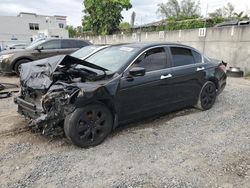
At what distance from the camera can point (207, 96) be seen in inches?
203

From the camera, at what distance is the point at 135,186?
8.57 ft

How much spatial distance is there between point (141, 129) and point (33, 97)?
6.10 feet

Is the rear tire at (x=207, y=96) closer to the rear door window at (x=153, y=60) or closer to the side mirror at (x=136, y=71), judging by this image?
the rear door window at (x=153, y=60)

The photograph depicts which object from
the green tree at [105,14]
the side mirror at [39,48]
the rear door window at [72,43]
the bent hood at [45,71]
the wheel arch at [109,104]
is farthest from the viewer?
the green tree at [105,14]

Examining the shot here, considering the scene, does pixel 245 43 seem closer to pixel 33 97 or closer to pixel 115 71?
pixel 115 71

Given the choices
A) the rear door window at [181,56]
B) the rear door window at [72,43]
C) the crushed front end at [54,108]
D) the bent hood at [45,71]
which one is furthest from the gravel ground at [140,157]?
the rear door window at [72,43]

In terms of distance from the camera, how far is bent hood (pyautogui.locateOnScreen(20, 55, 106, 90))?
3.52 meters

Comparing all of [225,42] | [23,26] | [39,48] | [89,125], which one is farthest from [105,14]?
[89,125]

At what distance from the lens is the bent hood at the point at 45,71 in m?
3.52

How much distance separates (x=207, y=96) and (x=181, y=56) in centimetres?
114

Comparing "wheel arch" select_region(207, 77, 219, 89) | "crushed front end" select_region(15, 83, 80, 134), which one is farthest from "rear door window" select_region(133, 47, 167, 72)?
"wheel arch" select_region(207, 77, 219, 89)

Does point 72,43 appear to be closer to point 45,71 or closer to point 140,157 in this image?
point 45,71

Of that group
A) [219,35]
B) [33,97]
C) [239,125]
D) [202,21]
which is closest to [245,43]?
[219,35]

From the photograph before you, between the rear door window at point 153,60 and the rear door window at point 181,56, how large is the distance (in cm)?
27
